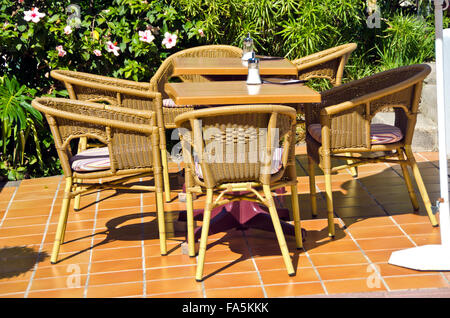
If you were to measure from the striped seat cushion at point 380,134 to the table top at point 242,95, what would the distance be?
435mm

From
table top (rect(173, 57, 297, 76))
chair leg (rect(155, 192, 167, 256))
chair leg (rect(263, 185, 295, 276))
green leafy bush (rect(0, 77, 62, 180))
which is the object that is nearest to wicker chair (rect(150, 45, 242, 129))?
table top (rect(173, 57, 297, 76))

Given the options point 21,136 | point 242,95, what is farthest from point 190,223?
point 21,136

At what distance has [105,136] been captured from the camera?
14.0ft

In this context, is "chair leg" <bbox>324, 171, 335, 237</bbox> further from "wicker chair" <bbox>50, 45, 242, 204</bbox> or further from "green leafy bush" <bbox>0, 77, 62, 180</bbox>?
"green leafy bush" <bbox>0, 77, 62, 180</bbox>

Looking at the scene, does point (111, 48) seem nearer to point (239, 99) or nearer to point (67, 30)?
point (67, 30)

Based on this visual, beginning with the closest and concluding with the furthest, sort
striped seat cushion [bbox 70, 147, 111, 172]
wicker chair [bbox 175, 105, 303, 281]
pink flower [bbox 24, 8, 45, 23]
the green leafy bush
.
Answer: wicker chair [bbox 175, 105, 303, 281], striped seat cushion [bbox 70, 147, 111, 172], the green leafy bush, pink flower [bbox 24, 8, 45, 23]

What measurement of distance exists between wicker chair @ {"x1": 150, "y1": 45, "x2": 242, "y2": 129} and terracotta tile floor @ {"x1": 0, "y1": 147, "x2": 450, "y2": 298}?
65cm

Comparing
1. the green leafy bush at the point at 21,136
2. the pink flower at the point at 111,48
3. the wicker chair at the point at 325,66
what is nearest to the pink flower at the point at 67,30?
the pink flower at the point at 111,48

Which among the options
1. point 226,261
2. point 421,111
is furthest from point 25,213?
point 421,111

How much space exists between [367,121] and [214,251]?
123cm

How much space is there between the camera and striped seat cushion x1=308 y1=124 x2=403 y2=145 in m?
4.61

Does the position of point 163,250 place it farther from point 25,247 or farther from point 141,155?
point 25,247

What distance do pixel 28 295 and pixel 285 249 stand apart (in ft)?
4.63

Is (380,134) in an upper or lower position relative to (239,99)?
lower
